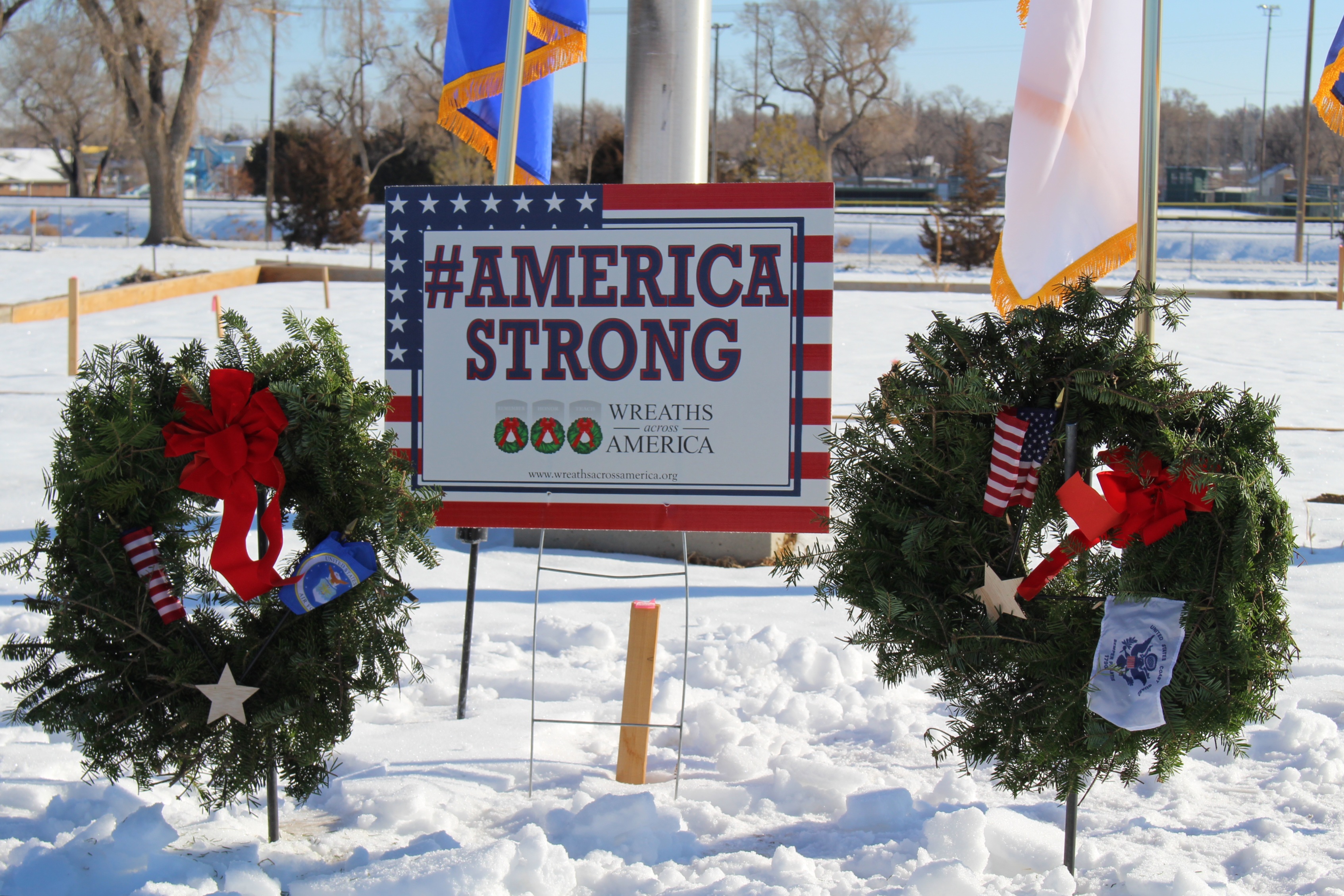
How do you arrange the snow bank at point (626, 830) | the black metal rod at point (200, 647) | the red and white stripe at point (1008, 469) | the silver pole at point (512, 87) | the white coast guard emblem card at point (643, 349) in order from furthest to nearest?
1. the silver pole at point (512, 87)
2. the white coast guard emblem card at point (643, 349)
3. the snow bank at point (626, 830)
4. the black metal rod at point (200, 647)
5. the red and white stripe at point (1008, 469)

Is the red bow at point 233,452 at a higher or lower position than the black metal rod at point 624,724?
higher

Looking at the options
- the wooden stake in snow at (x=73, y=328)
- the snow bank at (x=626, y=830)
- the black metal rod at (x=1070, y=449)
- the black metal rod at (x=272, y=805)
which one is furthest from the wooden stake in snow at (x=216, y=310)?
the black metal rod at (x=1070, y=449)

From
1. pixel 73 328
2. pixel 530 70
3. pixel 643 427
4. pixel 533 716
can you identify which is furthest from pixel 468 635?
pixel 73 328

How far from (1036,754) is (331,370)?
2.11m

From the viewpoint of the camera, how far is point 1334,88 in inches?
183

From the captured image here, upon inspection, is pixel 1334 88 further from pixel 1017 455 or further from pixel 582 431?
pixel 582 431

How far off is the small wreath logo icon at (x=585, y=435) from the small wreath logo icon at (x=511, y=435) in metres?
0.15

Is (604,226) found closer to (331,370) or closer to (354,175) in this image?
(331,370)

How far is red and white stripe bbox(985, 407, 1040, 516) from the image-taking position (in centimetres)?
290

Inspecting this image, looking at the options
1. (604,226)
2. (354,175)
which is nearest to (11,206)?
(354,175)

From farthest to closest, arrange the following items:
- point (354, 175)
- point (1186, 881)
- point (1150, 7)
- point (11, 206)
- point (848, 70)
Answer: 1. point (848, 70)
2. point (11, 206)
3. point (354, 175)
4. point (1150, 7)
5. point (1186, 881)

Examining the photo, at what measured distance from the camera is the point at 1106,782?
3.70 meters

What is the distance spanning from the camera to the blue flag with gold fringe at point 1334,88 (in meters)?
4.56

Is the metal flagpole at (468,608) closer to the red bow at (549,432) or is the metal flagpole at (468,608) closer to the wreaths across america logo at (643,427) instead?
the red bow at (549,432)
